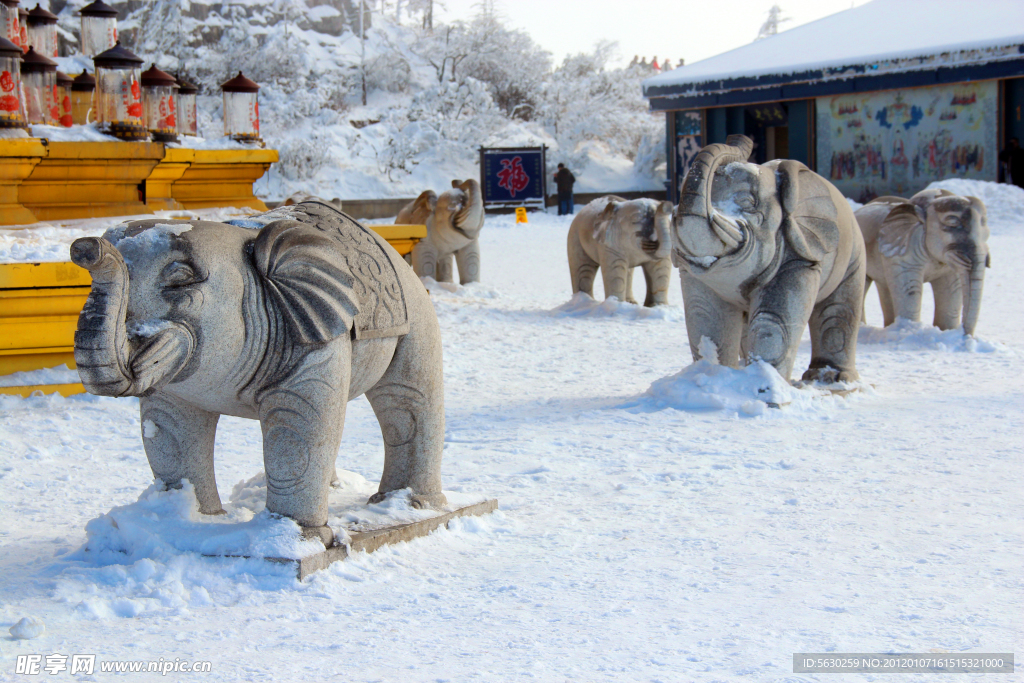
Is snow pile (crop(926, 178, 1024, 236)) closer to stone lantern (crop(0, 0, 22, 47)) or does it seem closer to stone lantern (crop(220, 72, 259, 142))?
stone lantern (crop(220, 72, 259, 142))

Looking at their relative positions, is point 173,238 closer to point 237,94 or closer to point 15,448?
point 15,448

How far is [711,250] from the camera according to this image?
5000 mm

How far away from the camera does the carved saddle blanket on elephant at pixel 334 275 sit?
2.73 meters

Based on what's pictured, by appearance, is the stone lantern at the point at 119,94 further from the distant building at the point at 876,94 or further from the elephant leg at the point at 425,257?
the distant building at the point at 876,94

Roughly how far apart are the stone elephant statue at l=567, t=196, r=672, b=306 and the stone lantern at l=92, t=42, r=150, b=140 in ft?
13.1

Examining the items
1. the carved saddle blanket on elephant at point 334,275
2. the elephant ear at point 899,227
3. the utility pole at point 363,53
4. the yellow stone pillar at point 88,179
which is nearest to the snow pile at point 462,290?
the yellow stone pillar at point 88,179

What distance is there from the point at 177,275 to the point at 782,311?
11.3 ft

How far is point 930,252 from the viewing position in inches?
288

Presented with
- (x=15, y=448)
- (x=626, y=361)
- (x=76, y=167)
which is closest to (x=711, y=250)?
(x=626, y=361)

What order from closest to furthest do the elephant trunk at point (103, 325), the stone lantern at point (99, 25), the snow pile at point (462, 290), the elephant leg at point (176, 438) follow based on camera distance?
the elephant trunk at point (103, 325) → the elephant leg at point (176, 438) → the stone lantern at point (99, 25) → the snow pile at point (462, 290)

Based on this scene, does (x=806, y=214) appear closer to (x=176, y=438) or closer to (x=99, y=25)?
(x=176, y=438)

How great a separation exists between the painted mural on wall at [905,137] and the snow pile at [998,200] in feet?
10.4

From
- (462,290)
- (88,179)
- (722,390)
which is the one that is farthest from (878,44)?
(722,390)

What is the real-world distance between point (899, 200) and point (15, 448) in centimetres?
641
